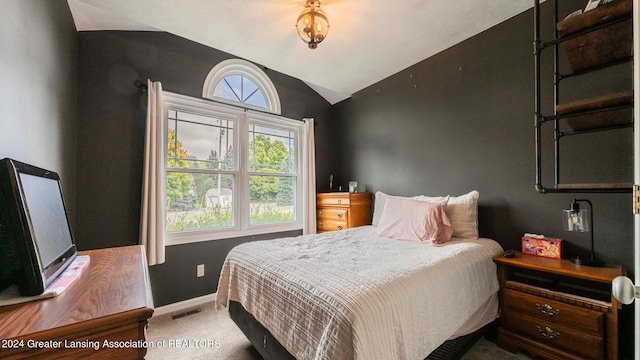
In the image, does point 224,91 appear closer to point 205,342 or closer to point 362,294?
point 205,342

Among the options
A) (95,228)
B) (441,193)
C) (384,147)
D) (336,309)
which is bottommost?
(336,309)

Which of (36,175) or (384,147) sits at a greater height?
(384,147)

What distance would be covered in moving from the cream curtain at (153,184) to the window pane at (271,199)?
3.35ft

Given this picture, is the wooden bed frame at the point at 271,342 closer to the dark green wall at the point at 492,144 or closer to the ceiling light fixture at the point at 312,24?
the dark green wall at the point at 492,144

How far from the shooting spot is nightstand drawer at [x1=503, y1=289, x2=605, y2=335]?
1463 mm

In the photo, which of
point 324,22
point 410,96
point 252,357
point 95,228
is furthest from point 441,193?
point 95,228

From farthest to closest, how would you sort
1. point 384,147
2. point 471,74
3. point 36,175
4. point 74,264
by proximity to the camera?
1. point 384,147
2. point 471,74
3. point 74,264
4. point 36,175

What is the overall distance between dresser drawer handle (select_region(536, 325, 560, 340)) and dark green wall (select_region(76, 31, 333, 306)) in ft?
9.44

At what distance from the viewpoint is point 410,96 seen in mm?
3031

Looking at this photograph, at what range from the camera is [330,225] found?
3.47 meters

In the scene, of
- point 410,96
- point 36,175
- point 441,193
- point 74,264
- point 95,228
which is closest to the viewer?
point 36,175

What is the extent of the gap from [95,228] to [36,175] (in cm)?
150

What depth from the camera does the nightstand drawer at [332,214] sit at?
3.26 m

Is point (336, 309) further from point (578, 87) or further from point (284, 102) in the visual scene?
point (284, 102)
